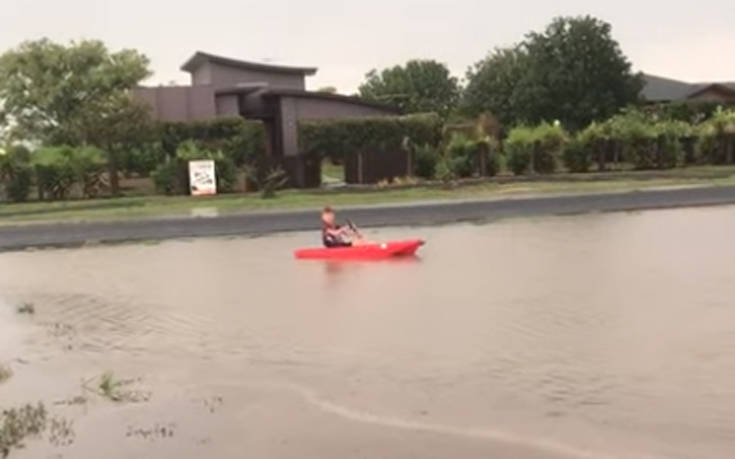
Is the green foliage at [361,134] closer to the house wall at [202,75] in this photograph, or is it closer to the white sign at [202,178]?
the white sign at [202,178]

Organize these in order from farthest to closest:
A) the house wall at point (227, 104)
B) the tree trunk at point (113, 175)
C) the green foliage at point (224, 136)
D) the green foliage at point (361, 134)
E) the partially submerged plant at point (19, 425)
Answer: the house wall at point (227, 104) → the green foliage at point (361, 134) → the green foliage at point (224, 136) → the tree trunk at point (113, 175) → the partially submerged plant at point (19, 425)

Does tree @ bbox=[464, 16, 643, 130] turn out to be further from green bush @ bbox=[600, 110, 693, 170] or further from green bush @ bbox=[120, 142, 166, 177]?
green bush @ bbox=[120, 142, 166, 177]

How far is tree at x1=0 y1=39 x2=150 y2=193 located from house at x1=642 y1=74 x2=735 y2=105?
40.4 meters

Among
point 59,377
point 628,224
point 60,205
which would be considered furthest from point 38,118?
point 59,377

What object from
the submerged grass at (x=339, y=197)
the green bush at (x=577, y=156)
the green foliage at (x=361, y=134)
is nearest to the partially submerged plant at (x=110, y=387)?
the submerged grass at (x=339, y=197)

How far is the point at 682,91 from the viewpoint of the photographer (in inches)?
3693

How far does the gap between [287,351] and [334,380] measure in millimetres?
1979

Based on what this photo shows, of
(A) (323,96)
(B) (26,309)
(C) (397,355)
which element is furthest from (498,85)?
(C) (397,355)

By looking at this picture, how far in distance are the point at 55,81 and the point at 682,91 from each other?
50430mm

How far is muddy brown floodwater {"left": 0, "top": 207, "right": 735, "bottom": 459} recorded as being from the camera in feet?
31.4

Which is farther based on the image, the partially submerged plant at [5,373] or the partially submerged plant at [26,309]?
the partially submerged plant at [26,309]

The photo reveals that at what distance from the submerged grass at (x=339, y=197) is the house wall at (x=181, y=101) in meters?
15.0

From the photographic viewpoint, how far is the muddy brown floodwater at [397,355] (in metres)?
9.59

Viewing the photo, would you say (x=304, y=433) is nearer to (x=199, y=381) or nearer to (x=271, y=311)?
(x=199, y=381)
